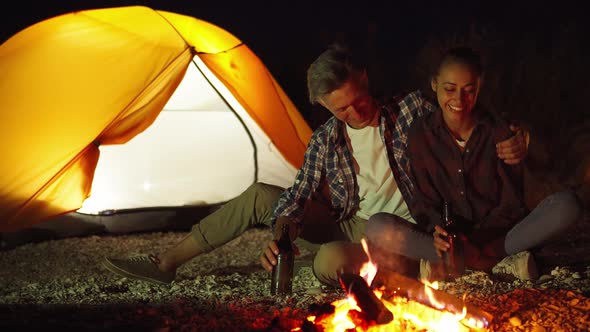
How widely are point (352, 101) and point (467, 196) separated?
745 millimetres

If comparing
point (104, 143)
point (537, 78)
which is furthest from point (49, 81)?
point (537, 78)

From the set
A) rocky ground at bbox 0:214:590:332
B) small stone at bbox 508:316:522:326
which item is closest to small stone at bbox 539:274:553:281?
rocky ground at bbox 0:214:590:332

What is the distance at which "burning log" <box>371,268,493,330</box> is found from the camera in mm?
2926

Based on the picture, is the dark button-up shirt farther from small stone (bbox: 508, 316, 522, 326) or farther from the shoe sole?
the shoe sole

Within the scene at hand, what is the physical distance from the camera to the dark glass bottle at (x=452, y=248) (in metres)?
3.45

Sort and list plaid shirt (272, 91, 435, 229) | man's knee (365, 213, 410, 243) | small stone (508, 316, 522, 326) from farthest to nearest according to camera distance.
Result: plaid shirt (272, 91, 435, 229) < man's knee (365, 213, 410, 243) < small stone (508, 316, 522, 326)

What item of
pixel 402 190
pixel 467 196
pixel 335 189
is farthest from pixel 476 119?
pixel 335 189

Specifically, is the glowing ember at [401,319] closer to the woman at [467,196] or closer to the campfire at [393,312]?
the campfire at [393,312]

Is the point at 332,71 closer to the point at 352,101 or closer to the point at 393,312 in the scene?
the point at 352,101

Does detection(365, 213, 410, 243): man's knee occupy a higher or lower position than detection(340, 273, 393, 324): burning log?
higher

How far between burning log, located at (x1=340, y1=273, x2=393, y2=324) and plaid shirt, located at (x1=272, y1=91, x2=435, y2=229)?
0.88 metres

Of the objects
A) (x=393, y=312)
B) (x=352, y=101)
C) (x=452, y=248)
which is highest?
(x=352, y=101)

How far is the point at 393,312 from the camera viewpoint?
9.86 ft

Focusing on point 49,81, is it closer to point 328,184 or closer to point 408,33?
point 328,184
